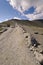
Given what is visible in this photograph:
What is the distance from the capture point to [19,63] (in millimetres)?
16328

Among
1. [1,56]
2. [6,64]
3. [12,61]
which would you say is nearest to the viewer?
[6,64]

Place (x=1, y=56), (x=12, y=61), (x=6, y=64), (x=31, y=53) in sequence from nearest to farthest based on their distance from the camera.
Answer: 1. (x=6, y=64)
2. (x=12, y=61)
3. (x=1, y=56)
4. (x=31, y=53)

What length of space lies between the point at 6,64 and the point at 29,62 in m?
2.49

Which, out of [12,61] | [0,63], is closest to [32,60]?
[12,61]

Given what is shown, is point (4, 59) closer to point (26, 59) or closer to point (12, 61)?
point (12, 61)

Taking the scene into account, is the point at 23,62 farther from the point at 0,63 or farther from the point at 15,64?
the point at 0,63

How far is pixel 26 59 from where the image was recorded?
17875 millimetres

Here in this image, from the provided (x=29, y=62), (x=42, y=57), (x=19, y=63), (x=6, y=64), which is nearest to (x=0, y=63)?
(x=6, y=64)

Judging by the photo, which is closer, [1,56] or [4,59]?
[4,59]

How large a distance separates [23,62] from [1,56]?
130 inches

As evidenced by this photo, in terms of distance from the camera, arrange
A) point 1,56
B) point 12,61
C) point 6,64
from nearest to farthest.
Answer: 1. point 6,64
2. point 12,61
3. point 1,56

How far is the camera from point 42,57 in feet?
55.2

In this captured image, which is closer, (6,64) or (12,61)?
(6,64)

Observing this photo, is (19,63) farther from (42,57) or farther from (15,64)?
(42,57)
